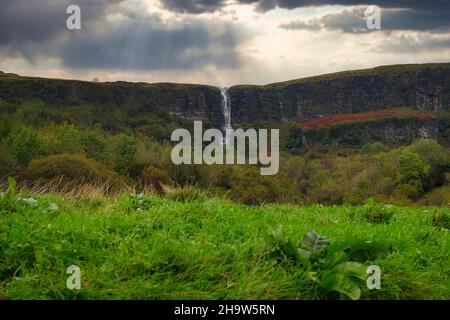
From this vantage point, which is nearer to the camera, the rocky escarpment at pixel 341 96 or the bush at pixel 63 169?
the bush at pixel 63 169

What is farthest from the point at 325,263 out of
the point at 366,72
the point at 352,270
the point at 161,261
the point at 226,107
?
the point at 366,72

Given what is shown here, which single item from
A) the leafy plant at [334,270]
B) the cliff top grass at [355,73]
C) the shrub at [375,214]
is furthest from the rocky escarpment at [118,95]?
the leafy plant at [334,270]

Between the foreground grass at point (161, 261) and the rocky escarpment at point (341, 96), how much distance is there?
161 metres

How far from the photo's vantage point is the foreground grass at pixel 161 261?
14.3 feet

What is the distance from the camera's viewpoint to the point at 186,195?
9.70m

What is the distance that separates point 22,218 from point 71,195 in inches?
128

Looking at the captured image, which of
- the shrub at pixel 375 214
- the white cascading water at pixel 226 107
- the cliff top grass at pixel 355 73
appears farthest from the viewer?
the white cascading water at pixel 226 107

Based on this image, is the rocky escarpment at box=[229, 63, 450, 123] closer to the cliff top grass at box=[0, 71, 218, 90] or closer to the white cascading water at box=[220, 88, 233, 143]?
the white cascading water at box=[220, 88, 233, 143]

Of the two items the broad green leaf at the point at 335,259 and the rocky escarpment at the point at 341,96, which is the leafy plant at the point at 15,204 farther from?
the rocky escarpment at the point at 341,96

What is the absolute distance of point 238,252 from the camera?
16.3ft

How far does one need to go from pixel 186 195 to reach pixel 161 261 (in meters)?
5.06

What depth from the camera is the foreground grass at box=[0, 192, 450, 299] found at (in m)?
4.36

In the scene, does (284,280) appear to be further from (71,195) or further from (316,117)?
(316,117)

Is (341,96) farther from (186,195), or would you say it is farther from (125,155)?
(186,195)
